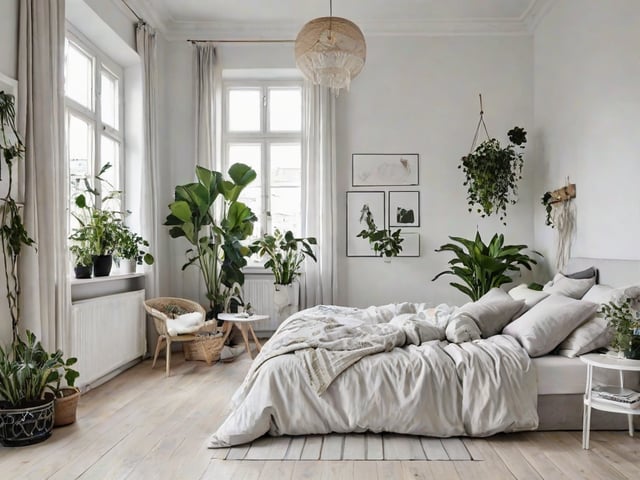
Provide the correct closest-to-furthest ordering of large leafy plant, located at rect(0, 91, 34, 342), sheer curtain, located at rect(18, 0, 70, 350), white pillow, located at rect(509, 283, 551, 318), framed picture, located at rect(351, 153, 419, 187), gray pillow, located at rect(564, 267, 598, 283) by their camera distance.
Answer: large leafy plant, located at rect(0, 91, 34, 342)
sheer curtain, located at rect(18, 0, 70, 350)
white pillow, located at rect(509, 283, 551, 318)
gray pillow, located at rect(564, 267, 598, 283)
framed picture, located at rect(351, 153, 419, 187)

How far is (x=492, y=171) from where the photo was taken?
6012 millimetres

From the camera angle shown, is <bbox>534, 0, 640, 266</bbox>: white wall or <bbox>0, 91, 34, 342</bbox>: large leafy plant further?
<bbox>534, 0, 640, 266</bbox>: white wall

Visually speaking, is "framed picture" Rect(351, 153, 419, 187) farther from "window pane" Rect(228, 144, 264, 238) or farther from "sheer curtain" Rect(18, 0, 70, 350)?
"sheer curtain" Rect(18, 0, 70, 350)

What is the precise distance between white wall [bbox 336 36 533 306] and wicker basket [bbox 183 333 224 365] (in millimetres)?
1550

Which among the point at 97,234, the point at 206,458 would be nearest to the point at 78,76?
the point at 97,234

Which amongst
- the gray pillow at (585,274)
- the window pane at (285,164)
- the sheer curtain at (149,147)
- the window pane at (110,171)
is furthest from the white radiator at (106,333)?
the gray pillow at (585,274)

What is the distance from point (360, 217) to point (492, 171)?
1485mm

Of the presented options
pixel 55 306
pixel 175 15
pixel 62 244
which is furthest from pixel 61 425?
pixel 175 15

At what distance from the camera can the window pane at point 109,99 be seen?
548cm

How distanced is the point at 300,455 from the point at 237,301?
3.40 metres

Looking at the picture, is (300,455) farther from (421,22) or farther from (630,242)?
(421,22)

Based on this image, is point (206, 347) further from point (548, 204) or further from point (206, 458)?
point (548, 204)

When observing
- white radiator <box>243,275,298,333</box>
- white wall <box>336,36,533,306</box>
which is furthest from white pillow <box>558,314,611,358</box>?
white radiator <box>243,275,298,333</box>

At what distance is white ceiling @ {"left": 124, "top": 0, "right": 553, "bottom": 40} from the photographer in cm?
596
